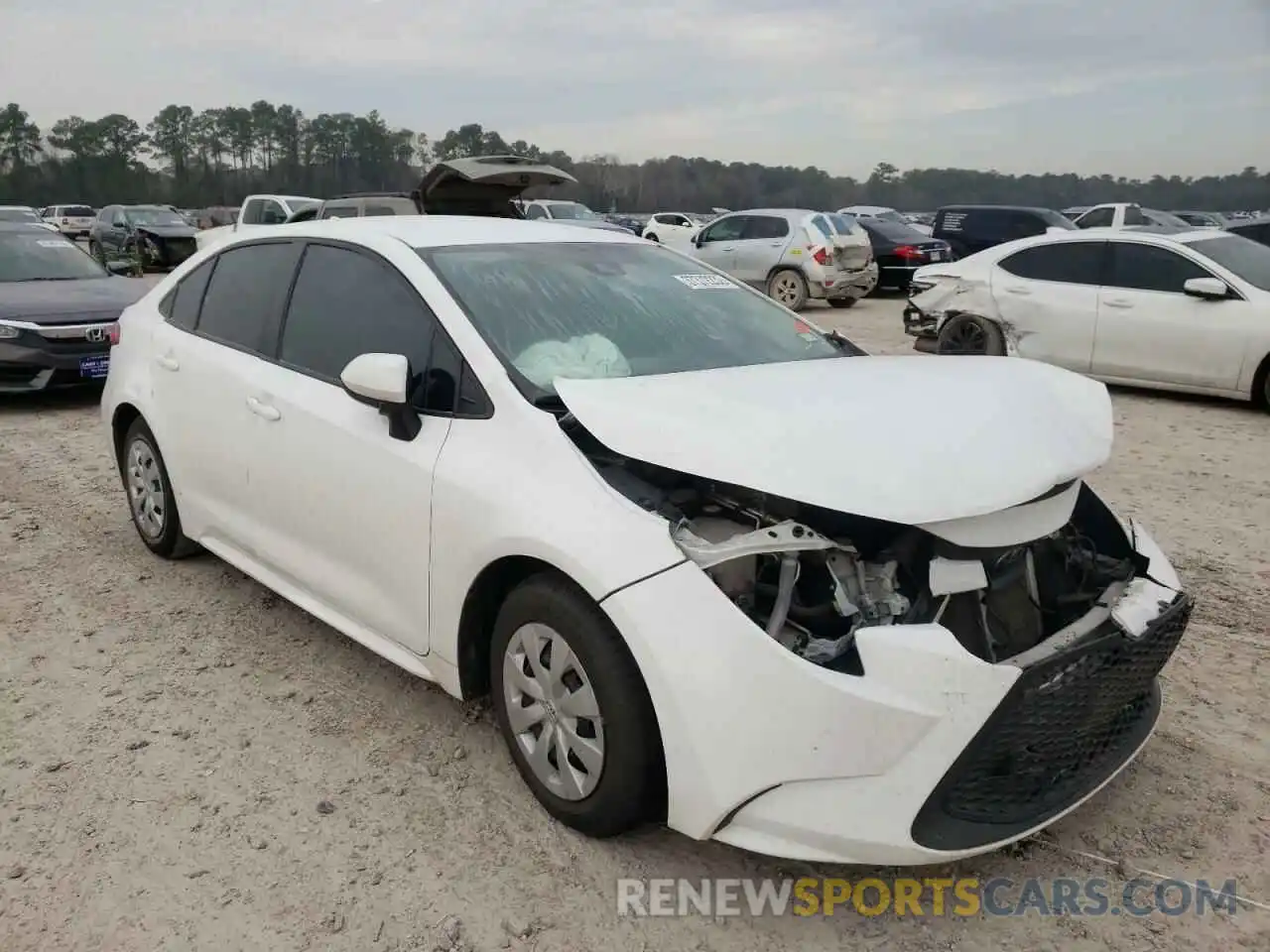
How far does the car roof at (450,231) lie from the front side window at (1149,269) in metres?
6.26

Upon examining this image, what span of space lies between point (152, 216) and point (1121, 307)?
956 inches

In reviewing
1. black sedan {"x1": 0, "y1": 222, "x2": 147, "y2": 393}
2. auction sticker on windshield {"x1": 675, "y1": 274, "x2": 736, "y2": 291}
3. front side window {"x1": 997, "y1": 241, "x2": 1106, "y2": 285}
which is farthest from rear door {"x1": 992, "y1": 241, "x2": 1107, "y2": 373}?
black sedan {"x1": 0, "y1": 222, "x2": 147, "y2": 393}

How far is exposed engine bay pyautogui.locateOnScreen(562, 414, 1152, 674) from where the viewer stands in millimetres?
2312

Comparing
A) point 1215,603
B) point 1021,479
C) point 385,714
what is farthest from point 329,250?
point 1215,603

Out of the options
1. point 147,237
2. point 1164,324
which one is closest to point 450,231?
point 1164,324

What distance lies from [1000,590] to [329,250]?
2568 mm

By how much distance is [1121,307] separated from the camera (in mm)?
8508

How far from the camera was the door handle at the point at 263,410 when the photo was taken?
11.2 feet

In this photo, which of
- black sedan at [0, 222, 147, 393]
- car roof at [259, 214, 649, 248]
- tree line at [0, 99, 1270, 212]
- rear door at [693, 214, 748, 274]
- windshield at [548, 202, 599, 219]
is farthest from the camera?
tree line at [0, 99, 1270, 212]

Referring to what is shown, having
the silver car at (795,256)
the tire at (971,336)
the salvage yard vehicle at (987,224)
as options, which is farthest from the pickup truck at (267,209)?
the tire at (971,336)

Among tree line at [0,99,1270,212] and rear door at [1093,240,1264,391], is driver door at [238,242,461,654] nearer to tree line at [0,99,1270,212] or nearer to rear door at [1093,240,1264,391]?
rear door at [1093,240,1264,391]

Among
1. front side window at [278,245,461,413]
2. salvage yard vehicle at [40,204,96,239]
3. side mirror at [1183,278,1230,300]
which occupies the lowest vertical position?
salvage yard vehicle at [40,204,96,239]

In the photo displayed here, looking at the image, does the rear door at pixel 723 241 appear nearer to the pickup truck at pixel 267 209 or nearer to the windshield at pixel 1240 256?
the pickup truck at pixel 267 209

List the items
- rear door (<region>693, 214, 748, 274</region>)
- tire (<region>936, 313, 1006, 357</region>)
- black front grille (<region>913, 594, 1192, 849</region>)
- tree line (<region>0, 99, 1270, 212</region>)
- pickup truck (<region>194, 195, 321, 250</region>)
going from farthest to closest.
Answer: tree line (<region>0, 99, 1270, 212</region>)
pickup truck (<region>194, 195, 321, 250</region>)
rear door (<region>693, 214, 748, 274</region>)
tire (<region>936, 313, 1006, 357</region>)
black front grille (<region>913, 594, 1192, 849</region>)
